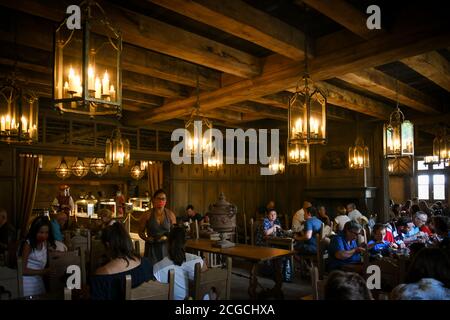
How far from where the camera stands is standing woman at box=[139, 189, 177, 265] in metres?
5.21

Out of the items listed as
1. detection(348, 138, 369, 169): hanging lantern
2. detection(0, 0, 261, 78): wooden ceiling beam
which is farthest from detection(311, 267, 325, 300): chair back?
detection(348, 138, 369, 169): hanging lantern

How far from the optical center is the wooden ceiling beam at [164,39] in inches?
127

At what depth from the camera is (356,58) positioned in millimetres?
4195

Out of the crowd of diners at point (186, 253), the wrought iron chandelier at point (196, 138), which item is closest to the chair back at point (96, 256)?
the crowd of diners at point (186, 253)

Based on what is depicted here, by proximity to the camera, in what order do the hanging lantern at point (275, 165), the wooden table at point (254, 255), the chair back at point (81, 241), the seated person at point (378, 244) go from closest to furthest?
1. the wooden table at point (254, 255)
2. the seated person at point (378, 244)
3. the chair back at point (81, 241)
4. the hanging lantern at point (275, 165)

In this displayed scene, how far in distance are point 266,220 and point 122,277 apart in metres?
4.71

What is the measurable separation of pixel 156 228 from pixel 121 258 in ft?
6.81

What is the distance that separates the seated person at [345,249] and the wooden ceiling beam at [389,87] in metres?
2.15

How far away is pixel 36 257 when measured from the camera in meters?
4.11

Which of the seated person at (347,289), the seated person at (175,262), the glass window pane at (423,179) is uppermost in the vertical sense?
the glass window pane at (423,179)

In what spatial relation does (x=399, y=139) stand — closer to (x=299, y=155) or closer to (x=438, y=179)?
(x=299, y=155)

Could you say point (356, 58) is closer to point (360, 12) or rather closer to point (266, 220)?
point (360, 12)

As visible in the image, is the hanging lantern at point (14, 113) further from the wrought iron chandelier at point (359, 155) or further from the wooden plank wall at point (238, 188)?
the wooden plank wall at point (238, 188)
